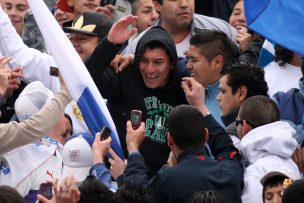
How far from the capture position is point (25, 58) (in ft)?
33.6

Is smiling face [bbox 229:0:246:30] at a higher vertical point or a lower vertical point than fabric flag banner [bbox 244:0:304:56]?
lower

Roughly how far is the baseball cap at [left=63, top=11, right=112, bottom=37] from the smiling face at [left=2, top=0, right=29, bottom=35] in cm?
179

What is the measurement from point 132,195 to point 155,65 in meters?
2.28

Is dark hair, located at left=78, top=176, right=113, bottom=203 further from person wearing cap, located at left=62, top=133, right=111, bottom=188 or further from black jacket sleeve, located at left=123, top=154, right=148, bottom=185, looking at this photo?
person wearing cap, located at left=62, top=133, right=111, bottom=188

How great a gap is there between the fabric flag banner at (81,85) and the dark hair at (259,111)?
3.11 ft

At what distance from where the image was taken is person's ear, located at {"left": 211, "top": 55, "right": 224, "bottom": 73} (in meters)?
9.51

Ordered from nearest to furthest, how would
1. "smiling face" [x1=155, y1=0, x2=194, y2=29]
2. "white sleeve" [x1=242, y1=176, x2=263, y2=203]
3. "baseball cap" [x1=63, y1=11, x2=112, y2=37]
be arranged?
"white sleeve" [x1=242, y1=176, x2=263, y2=203] → "baseball cap" [x1=63, y1=11, x2=112, y2=37] → "smiling face" [x1=155, y1=0, x2=194, y2=29]

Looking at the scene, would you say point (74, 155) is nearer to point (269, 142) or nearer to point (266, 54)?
point (269, 142)

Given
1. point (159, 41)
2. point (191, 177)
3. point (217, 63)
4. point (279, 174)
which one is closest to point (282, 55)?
point (217, 63)

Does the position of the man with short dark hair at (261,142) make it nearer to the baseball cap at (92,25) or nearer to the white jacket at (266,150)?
the white jacket at (266,150)

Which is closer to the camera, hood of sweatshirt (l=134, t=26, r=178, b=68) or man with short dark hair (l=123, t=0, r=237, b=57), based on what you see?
hood of sweatshirt (l=134, t=26, r=178, b=68)

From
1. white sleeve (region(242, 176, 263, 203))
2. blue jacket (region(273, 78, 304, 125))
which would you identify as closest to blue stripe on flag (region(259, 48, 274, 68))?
blue jacket (region(273, 78, 304, 125))

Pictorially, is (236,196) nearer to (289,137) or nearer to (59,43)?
(289,137)

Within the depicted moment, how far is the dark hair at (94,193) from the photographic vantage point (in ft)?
23.1
